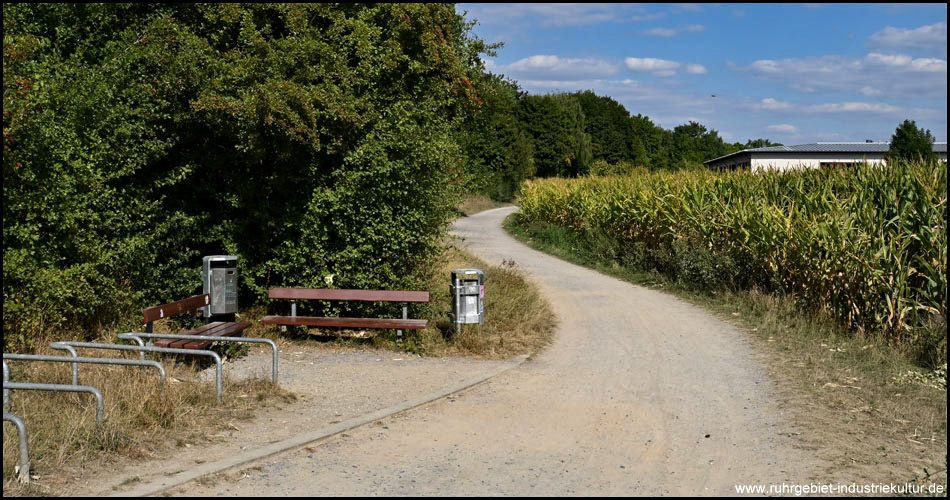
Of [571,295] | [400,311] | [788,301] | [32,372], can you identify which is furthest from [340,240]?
[788,301]

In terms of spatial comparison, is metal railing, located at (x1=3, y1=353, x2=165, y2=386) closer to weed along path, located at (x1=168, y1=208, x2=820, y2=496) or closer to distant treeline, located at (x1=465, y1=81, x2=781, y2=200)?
weed along path, located at (x1=168, y1=208, x2=820, y2=496)

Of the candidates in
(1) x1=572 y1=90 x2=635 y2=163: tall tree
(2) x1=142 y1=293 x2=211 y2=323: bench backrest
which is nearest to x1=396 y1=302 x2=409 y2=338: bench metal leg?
(2) x1=142 y1=293 x2=211 y2=323: bench backrest

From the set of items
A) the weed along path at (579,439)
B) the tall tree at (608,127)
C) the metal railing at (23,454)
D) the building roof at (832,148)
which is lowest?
the weed along path at (579,439)

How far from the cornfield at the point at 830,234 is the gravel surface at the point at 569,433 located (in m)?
1.71

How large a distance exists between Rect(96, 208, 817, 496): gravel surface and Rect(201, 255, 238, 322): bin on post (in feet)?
5.58

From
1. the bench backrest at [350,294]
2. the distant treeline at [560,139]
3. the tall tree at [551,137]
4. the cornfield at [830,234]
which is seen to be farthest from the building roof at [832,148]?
the bench backrest at [350,294]

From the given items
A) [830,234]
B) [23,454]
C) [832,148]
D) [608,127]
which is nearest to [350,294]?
[23,454]

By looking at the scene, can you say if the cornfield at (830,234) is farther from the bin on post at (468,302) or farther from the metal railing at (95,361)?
the metal railing at (95,361)

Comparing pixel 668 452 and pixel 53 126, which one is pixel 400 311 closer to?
pixel 53 126

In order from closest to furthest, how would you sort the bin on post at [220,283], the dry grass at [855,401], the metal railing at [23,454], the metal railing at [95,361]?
the metal railing at [23,454] < the dry grass at [855,401] < the metal railing at [95,361] < the bin on post at [220,283]

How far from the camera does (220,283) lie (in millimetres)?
10438

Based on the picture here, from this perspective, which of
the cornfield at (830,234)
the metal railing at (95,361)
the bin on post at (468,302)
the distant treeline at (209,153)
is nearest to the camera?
the metal railing at (95,361)

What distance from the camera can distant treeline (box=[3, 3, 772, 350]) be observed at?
29.8 ft

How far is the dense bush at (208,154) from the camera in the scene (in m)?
9.10
